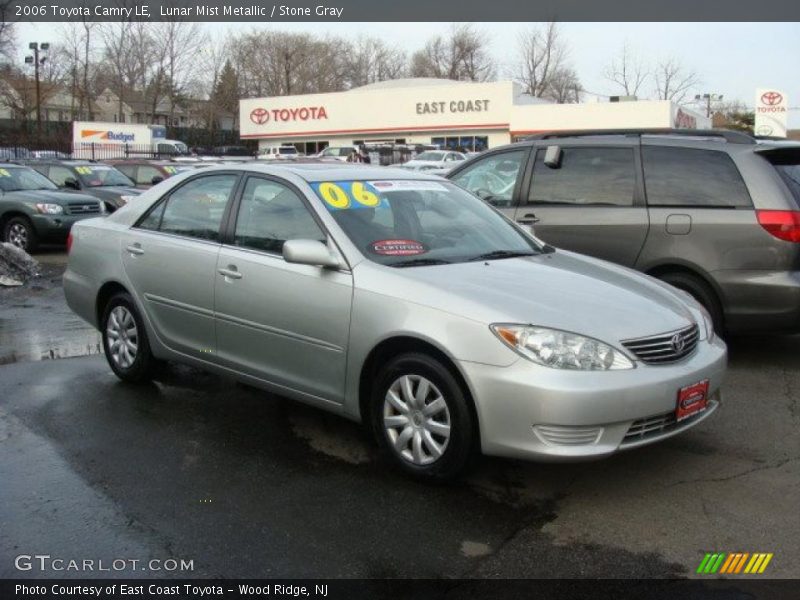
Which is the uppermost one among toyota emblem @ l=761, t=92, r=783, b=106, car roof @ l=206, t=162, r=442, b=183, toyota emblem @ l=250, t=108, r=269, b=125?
toyota emblem @ l=250, t=108, r=269, b=125

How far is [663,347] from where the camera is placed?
3.86 metres

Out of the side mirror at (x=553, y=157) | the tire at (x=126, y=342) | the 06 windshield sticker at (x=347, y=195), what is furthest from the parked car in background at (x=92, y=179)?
the 06 windshield sticker at (x=347, y=195)

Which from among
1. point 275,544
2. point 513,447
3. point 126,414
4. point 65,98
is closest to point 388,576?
point 275,544

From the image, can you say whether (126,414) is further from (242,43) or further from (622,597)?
(242,43)

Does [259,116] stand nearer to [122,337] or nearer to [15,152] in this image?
[15,152]

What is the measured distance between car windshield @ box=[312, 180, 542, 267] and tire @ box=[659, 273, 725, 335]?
5.75ft

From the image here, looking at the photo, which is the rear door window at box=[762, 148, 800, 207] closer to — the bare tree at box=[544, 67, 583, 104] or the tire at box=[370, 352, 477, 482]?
the tire at box=[370, 352, 477, 482]

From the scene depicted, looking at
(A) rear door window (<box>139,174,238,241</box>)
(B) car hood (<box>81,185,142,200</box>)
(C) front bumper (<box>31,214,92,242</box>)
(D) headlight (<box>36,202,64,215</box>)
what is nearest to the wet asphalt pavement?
(A) rear door window (<box>139,174,238,241</box>)

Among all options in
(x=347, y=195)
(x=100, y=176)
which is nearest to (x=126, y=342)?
(x=347, y=195)

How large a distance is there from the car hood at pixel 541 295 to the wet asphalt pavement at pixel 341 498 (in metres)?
0.83

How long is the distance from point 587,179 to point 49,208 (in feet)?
33.4

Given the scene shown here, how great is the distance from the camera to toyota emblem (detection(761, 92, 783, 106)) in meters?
25.2

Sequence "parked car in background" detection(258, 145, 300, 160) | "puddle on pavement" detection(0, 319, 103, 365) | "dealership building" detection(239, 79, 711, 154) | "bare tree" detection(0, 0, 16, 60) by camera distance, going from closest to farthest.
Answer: "puddle on pavement" detection(0, 319, 103, 365) < "bare tree" detection(0, 0, 16, 60) < "dealership building" detection(239, 79, 711, 154) < "parked car in background" detection(258, 145, 300, 160)

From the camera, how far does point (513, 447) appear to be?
11.9ft
